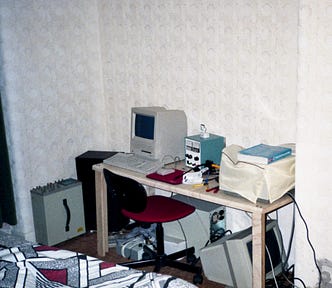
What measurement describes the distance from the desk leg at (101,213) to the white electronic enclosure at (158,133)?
1.09 ft

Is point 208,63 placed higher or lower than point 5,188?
higher

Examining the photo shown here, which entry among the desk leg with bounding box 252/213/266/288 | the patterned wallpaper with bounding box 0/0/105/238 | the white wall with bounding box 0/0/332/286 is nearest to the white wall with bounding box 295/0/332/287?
the white wall with bounding box 0/0/332/286

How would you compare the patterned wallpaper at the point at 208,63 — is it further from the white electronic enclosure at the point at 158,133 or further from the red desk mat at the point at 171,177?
the red desk mat at the point at 171,177

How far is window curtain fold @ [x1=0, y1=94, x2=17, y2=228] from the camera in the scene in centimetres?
348

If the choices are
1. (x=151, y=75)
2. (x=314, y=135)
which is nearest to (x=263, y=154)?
(x=314, y=135)

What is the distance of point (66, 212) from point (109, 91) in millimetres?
1115

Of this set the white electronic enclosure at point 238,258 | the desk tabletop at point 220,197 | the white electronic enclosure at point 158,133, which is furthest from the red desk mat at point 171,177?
the white electronic enclosure at point 238,258

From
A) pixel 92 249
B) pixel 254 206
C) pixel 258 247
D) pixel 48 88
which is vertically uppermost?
pixel 48 88

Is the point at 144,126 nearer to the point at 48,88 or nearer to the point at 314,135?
the point at 48,88

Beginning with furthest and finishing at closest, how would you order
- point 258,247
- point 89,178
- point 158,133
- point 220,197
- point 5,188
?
point 89,178, point 5,188, point 158,133, point 220,197, point 258,247

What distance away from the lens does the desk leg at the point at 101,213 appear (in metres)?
3.44

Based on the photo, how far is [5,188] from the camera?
3.56m

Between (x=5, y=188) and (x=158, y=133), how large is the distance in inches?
50.2

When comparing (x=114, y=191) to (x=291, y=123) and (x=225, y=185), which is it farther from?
(x=291, y=123)
